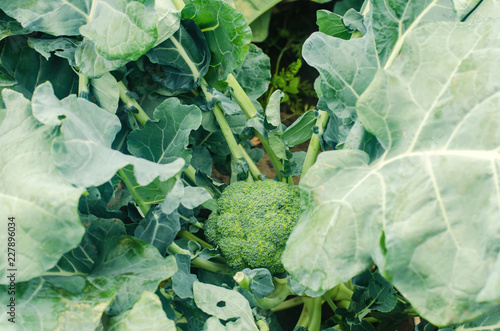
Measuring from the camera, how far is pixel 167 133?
2.60 feet

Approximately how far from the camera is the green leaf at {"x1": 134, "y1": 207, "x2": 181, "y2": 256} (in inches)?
30.8

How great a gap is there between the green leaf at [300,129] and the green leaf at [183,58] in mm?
234

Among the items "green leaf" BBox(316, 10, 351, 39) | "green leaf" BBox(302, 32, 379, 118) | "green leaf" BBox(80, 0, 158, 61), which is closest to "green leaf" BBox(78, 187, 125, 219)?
"green leaf" BBox(80, 0, 158, 61)

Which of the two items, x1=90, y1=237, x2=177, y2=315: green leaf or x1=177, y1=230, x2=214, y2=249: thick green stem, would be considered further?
x1=177, y1=230, x2=214, y2=249: thick green stem

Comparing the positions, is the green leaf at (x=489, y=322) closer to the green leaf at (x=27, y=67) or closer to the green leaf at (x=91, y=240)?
the green leaf at (x=91, y=240)

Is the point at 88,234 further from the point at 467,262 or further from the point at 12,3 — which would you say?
the point at 467,262

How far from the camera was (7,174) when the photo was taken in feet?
1.87

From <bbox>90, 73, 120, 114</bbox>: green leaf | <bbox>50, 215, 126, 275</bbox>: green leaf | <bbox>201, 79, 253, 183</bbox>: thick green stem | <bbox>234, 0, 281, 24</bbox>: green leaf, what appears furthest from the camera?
<bbox>234, 0, 281, 24</bbox>: green leaf

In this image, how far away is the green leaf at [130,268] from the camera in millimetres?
661

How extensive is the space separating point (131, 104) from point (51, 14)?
24 cm

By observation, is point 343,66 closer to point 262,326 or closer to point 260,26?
point 262,326

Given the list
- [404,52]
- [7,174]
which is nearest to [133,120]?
[7,174]

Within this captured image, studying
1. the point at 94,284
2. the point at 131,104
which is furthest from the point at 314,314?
the point at 131,104

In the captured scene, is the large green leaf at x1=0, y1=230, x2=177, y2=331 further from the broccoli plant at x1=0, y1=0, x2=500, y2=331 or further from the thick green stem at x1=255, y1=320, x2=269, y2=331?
the thick green stem at x1=255, y1=320, x2=269, y2=331
